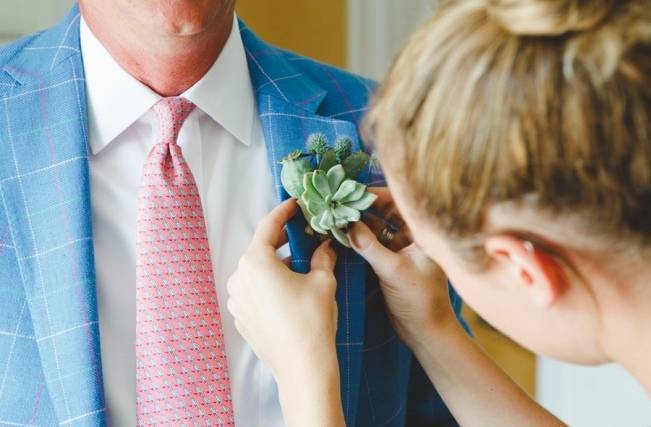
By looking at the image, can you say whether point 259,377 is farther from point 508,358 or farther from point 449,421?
point 508,358

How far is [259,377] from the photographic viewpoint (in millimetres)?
1281

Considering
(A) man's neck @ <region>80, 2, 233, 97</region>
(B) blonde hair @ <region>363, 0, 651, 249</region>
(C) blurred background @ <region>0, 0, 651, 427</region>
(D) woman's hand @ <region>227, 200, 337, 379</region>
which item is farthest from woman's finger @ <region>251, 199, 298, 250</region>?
(C) blurred background @ <region>0, 0, 651, 427</region>

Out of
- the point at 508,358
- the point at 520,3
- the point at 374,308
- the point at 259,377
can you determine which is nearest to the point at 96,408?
the point at 259,377

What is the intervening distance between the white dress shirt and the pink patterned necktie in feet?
0.11

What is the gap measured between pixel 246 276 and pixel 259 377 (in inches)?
7.0

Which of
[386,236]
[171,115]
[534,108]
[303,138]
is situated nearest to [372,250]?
[386,236]

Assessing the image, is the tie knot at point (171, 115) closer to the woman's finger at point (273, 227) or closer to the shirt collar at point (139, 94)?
the shirt collar at point (139, 94)

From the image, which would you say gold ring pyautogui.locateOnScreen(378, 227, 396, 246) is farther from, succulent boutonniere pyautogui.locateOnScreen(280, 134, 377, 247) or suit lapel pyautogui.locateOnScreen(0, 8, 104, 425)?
suit lapel pyautogui.locateOnScreen(0, 8, 104, 425)

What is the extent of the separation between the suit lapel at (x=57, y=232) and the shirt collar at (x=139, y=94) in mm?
31

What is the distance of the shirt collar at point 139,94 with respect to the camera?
4.16 feet

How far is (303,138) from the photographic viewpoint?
4.33 ft

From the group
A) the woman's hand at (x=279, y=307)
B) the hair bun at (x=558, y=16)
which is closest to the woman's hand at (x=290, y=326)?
the woman's hand at (x=279, y=307)

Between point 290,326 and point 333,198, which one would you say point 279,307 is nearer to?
point 290,326

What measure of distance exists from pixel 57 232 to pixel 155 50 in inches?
11.5
